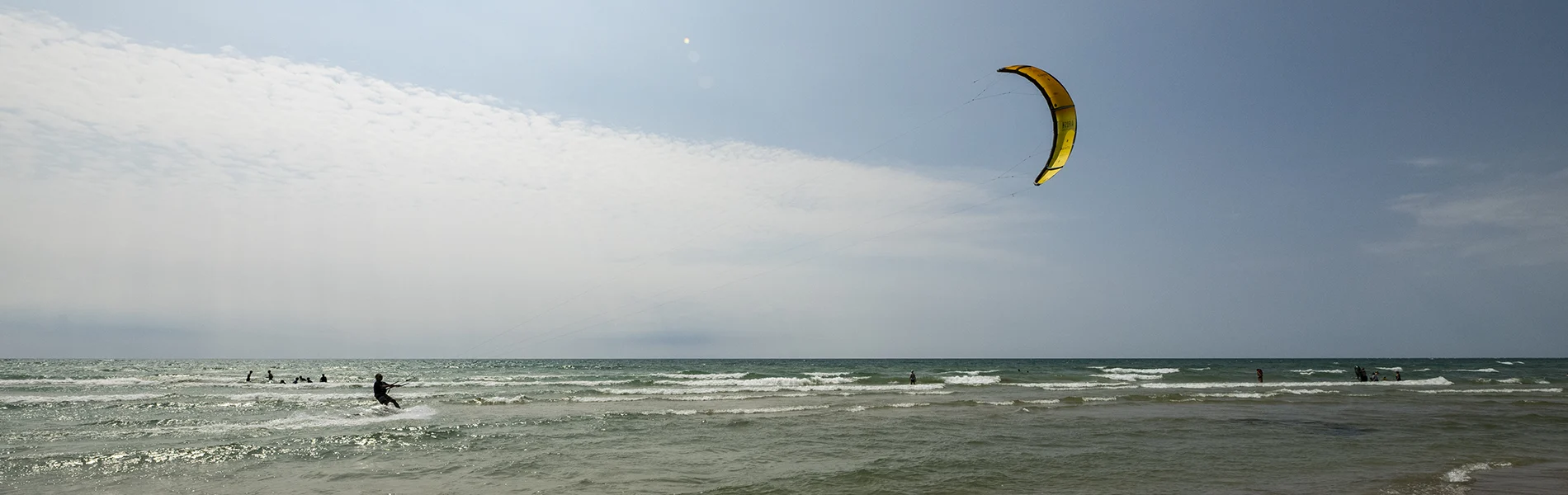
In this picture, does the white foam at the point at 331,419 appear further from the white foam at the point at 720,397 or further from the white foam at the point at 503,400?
the white foam at the point at 720,397

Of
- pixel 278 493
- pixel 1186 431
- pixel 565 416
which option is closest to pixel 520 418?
pixel 565 416

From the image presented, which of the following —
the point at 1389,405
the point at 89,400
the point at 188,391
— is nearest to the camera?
the point at 1389,405

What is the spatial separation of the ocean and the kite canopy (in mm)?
4973

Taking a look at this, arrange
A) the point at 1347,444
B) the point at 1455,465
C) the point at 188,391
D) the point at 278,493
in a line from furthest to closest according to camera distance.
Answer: the point at 188,391 → the point at 1347,444 → the point at 1455,465 → the point at 278,493

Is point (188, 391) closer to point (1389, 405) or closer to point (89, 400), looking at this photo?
point (89, 400)

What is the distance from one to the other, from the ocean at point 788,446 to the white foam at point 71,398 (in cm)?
35

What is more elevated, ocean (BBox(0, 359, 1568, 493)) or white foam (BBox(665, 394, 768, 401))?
ocean (BBox(0, 359, 1568, 493))

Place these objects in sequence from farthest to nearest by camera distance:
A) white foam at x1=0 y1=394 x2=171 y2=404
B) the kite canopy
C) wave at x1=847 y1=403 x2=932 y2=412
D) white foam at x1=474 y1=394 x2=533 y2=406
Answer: white foam at x1=0 y1=394 x2=171 y2=404, white foam at x1=474 y1=394 x2=533 y2=406, wave at x1=847 y1=403 x2=932 y2=412, the kite canopy

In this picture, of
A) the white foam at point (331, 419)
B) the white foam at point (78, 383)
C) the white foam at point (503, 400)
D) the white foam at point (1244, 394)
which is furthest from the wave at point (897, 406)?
the white foam at point (78, 383)

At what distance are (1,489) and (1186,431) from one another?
19107 mm

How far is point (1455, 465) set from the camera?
10.8m

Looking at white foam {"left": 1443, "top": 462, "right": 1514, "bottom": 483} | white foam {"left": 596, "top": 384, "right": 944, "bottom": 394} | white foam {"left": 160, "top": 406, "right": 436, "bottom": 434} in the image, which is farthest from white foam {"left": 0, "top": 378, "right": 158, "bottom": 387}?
white foam {"left": 1443, "top": 462, "right": 1514, "bottom": 483}

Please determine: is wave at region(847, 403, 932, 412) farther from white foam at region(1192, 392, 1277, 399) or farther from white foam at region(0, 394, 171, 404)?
white foam at region(0, 394, 171, 404)

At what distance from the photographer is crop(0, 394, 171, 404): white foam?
24.4 m
